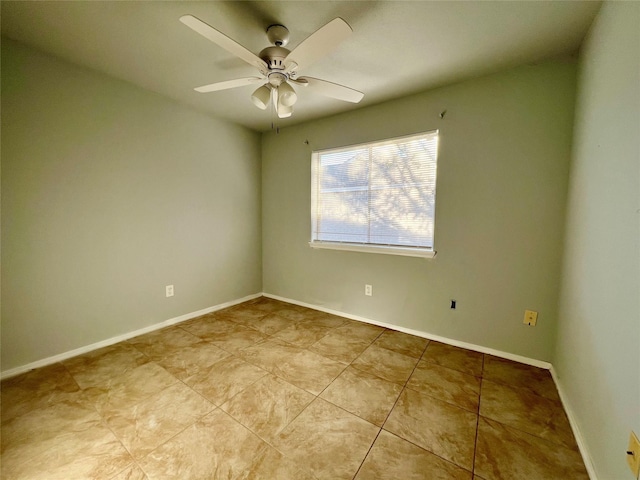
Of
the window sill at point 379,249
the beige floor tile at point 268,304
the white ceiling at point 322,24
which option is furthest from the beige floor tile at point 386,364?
the white ceiling at point 322,24

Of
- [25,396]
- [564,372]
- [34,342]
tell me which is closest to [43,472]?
[25,396]

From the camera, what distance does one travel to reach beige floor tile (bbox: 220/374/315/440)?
1424 mm

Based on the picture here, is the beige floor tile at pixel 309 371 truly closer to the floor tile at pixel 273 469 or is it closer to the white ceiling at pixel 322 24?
the floor tile at pixel 273 469

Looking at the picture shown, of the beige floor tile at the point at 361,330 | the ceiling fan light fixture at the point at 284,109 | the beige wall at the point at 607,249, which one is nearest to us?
the beige wall at the point at 607,249

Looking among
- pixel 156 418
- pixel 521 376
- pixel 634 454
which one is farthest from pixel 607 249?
pixel 156 418

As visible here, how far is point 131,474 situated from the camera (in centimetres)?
113

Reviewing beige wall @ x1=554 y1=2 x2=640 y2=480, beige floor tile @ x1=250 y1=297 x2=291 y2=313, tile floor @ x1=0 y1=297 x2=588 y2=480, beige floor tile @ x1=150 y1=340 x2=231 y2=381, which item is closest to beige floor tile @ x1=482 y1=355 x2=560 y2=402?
tile floor @ x1=0 y1=297 x2=588 y2=480

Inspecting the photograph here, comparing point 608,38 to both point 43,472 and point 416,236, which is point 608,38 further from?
point 43,472

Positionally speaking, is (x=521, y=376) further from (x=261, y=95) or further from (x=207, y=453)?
(x=261, y=95)

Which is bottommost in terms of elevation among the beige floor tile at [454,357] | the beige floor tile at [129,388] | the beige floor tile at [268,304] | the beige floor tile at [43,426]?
the beige floor tile at [129,388]

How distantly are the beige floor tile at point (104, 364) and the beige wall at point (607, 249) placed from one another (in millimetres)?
2872

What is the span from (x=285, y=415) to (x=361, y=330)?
1.36 meters

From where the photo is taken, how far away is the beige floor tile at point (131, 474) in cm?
112

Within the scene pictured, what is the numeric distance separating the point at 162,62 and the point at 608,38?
2890mm
